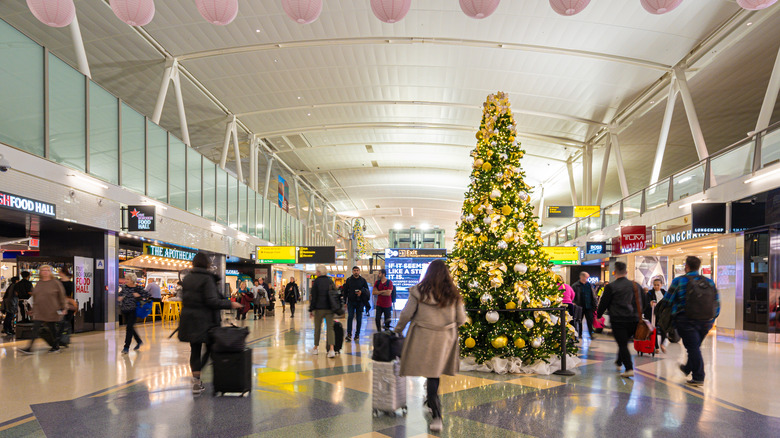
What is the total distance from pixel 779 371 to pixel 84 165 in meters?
13.7

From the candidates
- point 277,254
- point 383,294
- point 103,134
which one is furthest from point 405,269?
point 277,254

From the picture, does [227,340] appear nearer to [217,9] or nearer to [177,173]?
[217,9]

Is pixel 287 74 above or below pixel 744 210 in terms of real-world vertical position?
above

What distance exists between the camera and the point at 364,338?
460 inches

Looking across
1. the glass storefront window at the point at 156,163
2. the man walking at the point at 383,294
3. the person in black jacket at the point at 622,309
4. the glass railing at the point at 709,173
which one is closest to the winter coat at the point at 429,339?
the person in black jacket at the point at 622,309

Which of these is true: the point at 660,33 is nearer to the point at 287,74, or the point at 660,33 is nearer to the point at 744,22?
the point at 744,22

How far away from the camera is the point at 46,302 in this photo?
9062mm

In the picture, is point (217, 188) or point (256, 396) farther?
point (217, 188)

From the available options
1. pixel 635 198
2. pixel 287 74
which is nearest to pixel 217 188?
pixel 287 74

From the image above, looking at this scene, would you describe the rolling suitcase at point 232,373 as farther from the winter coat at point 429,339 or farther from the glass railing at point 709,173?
the glass railing at point 709,173

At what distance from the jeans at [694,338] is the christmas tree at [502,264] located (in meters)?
1.41

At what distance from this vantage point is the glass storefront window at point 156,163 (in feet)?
52.2

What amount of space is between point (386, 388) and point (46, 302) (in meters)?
7.19

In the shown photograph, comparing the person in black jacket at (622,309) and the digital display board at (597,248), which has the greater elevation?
the digital display board at (597,248)
